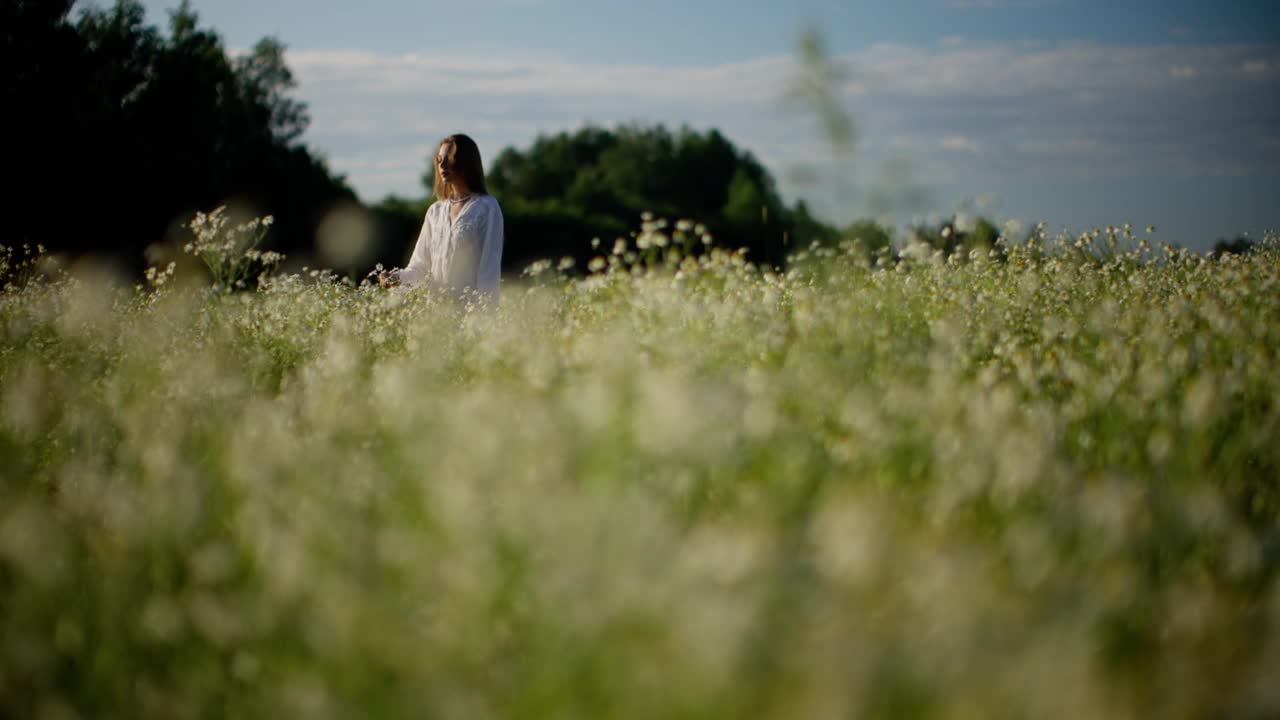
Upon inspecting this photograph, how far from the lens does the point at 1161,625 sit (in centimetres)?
206

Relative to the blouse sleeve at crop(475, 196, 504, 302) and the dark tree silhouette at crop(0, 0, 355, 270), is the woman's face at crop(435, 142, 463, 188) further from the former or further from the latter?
the dark tree silhouette at crop(0, 0, 355, 270)

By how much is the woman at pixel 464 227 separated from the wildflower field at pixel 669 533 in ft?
8.53

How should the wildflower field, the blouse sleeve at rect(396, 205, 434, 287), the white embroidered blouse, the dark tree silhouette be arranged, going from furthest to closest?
1. the dark tree silhouette
2. the blouse sleeve at rect(396, 205, 434, 287)
3. the white embroidered blouse
4. the wildflower field

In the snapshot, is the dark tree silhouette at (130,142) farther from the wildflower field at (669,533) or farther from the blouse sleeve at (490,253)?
the wildflower field at (669,533)

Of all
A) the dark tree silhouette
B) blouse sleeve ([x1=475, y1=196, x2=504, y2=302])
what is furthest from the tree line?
blouse sleeve ([x1=475, y1=196, x2=504, y2=302])

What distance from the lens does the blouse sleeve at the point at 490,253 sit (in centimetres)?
689

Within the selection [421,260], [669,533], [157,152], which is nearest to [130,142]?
Answer: [157,152]

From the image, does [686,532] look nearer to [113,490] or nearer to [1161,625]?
[1161,625]

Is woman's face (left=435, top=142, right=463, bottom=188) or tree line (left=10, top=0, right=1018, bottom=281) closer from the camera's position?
woman's face (left=435, top=142, right=463, bottom=188)

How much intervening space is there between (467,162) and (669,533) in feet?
19.0

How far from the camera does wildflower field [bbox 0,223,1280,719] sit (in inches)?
57.8

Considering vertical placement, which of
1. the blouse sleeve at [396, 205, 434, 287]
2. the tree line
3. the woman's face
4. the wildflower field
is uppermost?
the tree line

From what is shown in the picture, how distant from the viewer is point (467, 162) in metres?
6.91

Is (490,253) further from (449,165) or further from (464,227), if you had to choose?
(449,165)
